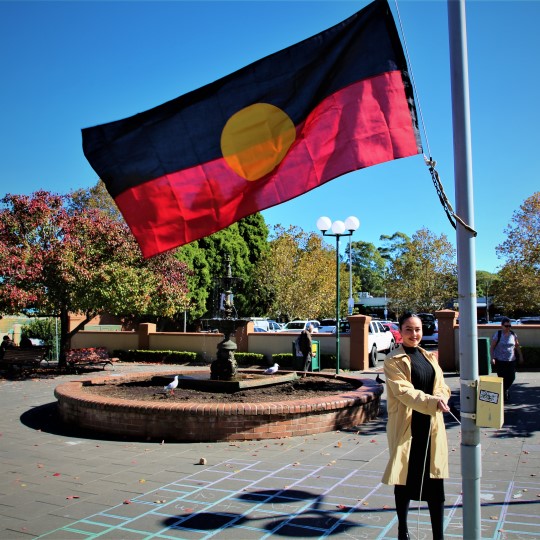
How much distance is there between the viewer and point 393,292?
46.5 meters

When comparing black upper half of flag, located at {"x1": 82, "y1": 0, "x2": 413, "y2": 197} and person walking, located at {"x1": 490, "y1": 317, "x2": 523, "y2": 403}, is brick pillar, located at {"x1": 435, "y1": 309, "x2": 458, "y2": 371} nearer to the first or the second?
person walking, located at {"x1": 490, "y1": 317, "x2": 523, "y2": 403}

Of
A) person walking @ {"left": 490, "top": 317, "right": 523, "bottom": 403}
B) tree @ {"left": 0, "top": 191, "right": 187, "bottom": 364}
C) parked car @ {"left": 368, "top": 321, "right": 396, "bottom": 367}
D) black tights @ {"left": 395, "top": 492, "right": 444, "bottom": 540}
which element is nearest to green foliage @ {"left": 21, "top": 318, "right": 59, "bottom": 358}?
tree @ {"left": 0, "top": 191, "right": 187, "bottom": 364}

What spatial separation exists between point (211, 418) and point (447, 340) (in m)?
13.7

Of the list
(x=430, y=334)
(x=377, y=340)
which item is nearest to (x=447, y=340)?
(x=377, y=340)

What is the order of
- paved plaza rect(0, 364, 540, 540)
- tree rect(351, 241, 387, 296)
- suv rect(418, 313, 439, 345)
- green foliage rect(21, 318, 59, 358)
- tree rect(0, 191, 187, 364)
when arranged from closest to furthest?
paved plaza rect(0, 364, 540, 540) → tree rect(0, 191, 187, 364) → green foliage rect(21, 318, 59, 358) → suv rect(418, 313, 439, 345) → tree rect(351, 241, 387, 296)

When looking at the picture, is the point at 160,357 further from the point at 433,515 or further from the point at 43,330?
the point at 433,515

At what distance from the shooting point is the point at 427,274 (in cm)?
4400

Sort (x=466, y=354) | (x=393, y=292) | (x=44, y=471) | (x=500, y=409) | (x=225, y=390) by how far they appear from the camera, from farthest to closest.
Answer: (x=393, y=292) → (x=225, y=390) → (x=44, y=471) → (x=466, y=354) → (x=500, y=409)

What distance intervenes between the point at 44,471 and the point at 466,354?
5.23 m

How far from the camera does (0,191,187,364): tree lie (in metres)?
16.9

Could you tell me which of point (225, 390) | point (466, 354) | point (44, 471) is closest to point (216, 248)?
point (225, 390)

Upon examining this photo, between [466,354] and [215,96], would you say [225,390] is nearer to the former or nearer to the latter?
[215,96]

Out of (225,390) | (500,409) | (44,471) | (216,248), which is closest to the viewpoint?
(500,409)

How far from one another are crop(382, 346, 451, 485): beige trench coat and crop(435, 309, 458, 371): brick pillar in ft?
52.9
